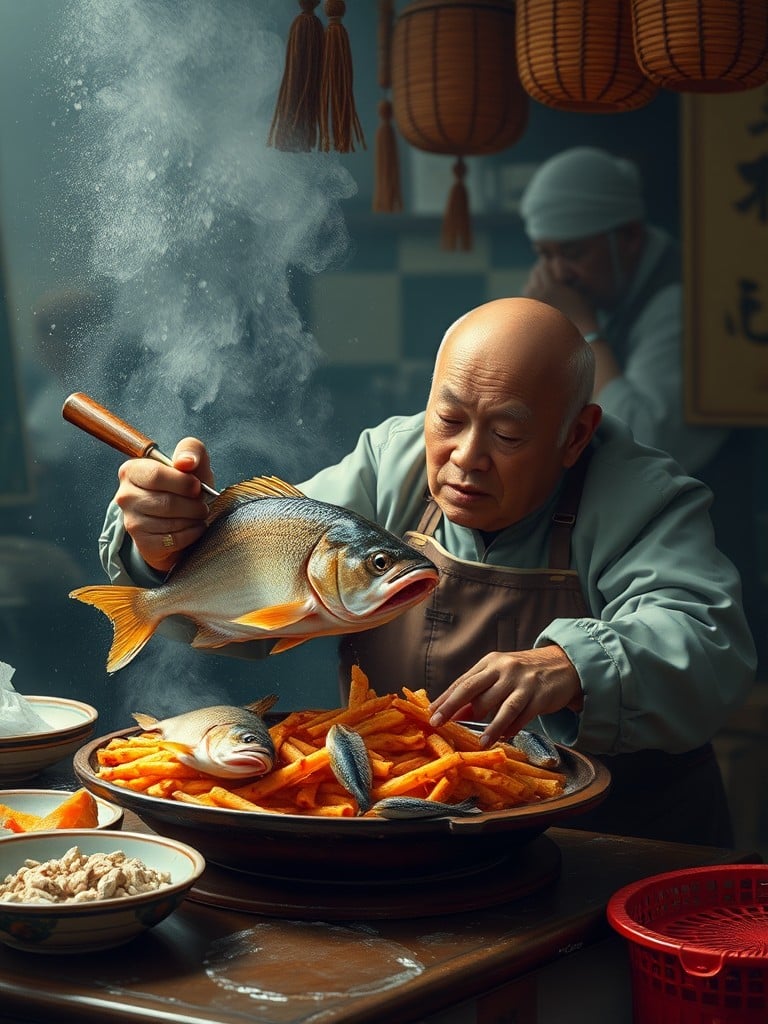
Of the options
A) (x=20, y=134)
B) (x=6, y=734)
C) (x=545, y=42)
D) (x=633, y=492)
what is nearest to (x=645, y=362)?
(x=545, y=42)

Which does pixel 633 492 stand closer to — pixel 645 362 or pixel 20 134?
pixel 645 362

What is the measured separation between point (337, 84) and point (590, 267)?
2.82ft

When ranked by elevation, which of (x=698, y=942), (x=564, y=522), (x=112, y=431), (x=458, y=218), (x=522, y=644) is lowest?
(x=698, y=942)

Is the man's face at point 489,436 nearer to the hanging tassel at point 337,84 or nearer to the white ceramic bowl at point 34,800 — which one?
the white ceramic bowl at point 34,800

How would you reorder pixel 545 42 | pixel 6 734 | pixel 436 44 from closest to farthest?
pixel 6 734
pixel 545 42
pixel 436 44

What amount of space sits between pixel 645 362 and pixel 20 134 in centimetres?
170

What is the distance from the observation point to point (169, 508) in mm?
2123

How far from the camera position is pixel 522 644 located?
2.58 metres

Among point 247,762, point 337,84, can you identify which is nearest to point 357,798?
point 247,762

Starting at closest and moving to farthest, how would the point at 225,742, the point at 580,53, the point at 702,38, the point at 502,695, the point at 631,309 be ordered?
the point at 225,742
the point at 502,695
the point at 702,38
the point at 580,53
the point at 631,309

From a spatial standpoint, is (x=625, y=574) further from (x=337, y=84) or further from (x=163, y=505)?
(x=337, y=84)

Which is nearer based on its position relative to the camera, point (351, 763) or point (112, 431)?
point (351, 763)

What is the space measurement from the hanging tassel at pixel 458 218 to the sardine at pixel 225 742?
2186 mm

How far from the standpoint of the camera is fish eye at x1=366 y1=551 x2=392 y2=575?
6.07 ft
